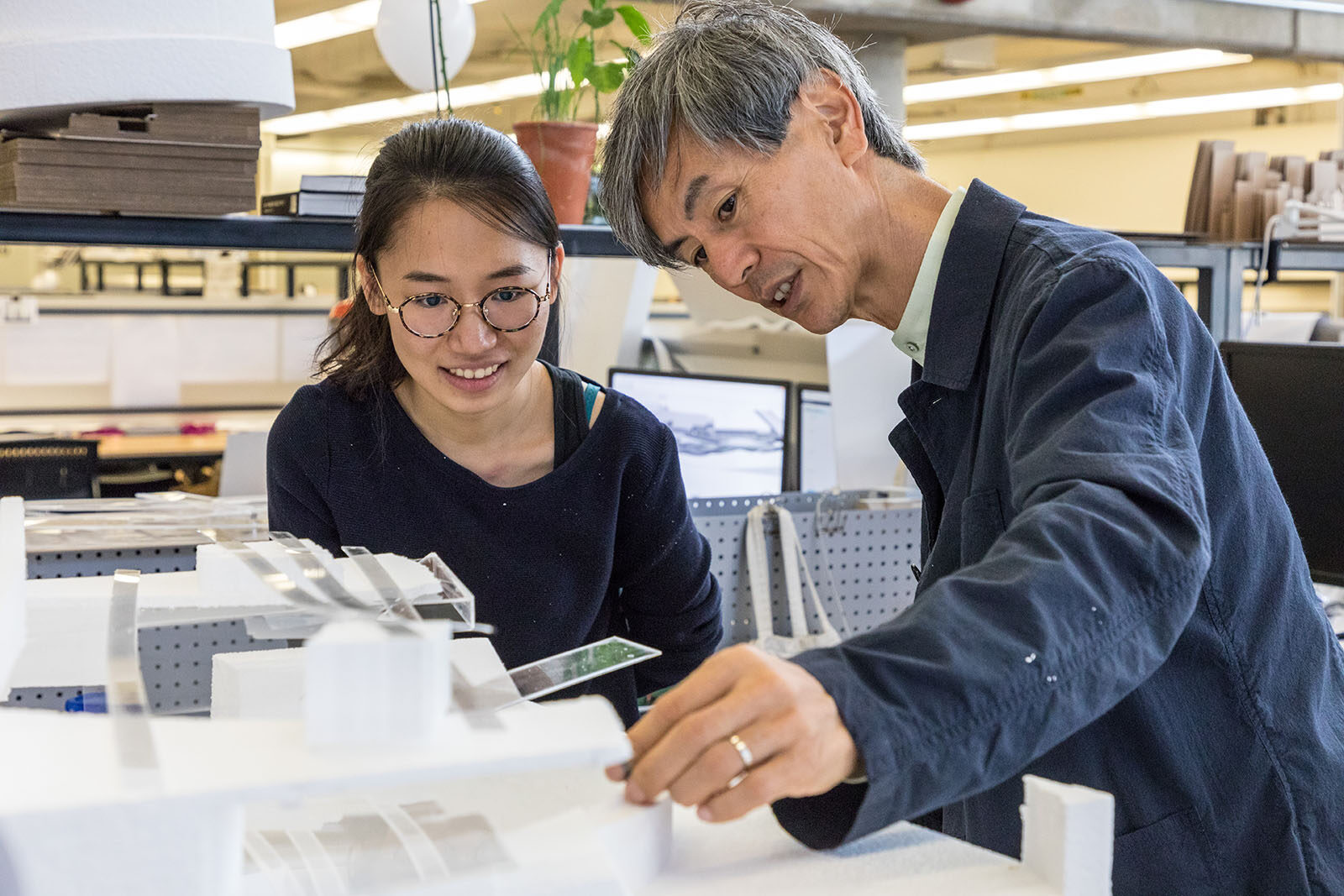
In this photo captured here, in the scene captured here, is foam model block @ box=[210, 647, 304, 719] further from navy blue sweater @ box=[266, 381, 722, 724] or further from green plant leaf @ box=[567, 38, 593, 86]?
green plant leaf @ box=[567, 38, 593, 86]

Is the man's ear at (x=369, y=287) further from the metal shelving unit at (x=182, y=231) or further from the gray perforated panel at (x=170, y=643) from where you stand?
the gray perforated panel at (x=170, y=643)

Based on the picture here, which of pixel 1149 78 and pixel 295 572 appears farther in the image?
pixel 1149 78

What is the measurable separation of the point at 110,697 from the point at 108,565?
150cm

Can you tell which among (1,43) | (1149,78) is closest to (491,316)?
(1,43)

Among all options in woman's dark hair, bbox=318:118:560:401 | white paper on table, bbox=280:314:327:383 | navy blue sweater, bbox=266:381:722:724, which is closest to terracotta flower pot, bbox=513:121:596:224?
woman's dark hair, bbox=318:118:560:401

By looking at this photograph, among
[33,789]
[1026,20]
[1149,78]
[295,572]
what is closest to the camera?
[33,789]

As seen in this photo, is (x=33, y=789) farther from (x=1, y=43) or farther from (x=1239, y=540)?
(x=1, y=43)

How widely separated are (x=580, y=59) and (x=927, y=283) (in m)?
1.49

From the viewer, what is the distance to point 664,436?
58.8 inches

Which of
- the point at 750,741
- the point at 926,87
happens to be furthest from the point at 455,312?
the point at 926,87

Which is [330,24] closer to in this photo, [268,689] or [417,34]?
[417,34]

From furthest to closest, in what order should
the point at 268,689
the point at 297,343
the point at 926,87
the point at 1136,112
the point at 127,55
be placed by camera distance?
the point at 1136,112, the point at 926,87, the point at 297,343, the point at 127,55, the point at 268,689

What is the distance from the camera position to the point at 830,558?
2.32m

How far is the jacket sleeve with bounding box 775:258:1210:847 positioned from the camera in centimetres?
67
